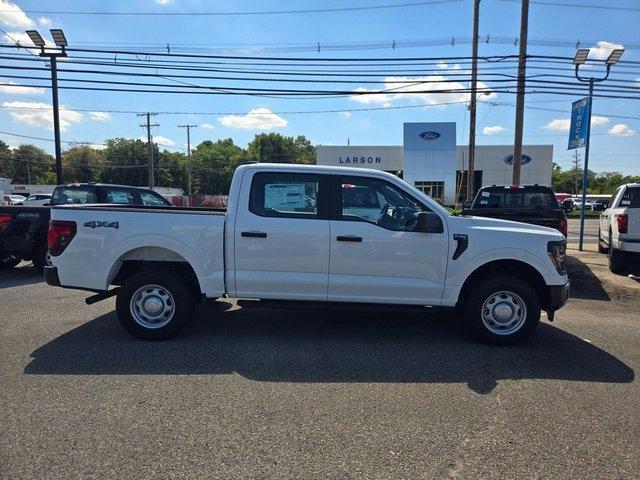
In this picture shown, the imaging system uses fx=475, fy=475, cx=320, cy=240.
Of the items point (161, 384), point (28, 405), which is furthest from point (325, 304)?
point (28, 405)

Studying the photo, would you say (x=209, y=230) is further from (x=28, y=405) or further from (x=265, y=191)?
(x=28, y=405)

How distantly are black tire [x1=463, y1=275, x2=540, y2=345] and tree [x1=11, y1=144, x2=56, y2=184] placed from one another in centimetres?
11676

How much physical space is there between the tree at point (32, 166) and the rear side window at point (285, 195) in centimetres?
11521

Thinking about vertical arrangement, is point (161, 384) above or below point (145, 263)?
below

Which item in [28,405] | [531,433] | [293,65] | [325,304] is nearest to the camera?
[531,433]

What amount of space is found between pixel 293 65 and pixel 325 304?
43.1ft

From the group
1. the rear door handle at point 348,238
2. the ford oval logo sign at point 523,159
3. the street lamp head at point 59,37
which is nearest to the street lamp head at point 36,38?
the street lamp head at point 59,37

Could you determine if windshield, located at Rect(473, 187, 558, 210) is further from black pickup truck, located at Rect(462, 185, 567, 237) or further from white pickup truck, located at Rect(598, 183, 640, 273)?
white pickup truck, located at Rect(598, 183, 640, 273)

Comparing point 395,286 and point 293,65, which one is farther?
point 293,65

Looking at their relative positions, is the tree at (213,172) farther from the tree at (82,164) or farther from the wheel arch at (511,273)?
the wheel arch at (511,273)

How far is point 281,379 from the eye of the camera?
172 inches

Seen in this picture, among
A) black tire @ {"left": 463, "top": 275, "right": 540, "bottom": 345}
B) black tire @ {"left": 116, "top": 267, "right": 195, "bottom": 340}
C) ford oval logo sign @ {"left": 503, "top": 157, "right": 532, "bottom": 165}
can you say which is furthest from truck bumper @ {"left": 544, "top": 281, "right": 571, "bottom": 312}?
ford oval logo sign @ {"left": 503, "top": 157, "right": 532, "bottom": 165}

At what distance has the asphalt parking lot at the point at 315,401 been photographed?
3.05 metres

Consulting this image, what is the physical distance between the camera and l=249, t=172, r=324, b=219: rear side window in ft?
17.4
